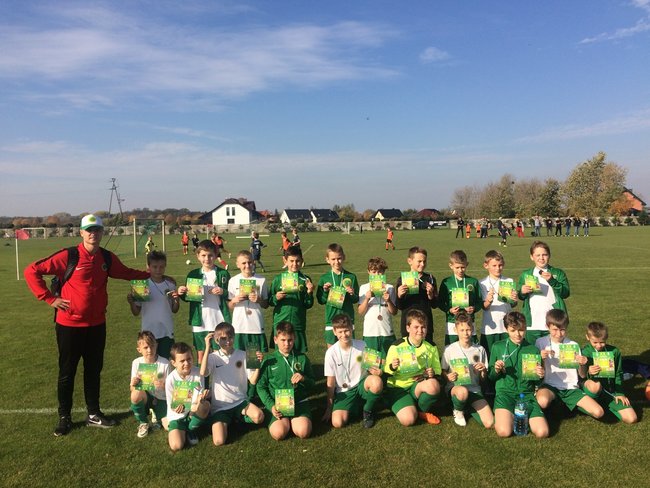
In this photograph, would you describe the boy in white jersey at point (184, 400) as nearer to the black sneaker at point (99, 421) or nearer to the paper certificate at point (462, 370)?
the black sneaker at point (99, 421)

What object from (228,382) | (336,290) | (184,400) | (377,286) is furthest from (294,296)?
(184,400)

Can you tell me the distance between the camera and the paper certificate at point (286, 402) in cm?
503

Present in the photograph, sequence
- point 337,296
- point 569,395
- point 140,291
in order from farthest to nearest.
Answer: point 337,296 < point 140,291 < point 569,395

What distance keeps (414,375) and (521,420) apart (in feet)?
3.84

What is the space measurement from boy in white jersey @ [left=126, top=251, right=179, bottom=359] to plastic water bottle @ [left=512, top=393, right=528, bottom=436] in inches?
160

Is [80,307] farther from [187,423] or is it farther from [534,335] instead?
[534,335]

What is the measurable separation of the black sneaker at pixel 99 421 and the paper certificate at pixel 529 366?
14.8ft

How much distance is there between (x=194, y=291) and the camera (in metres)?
5.99

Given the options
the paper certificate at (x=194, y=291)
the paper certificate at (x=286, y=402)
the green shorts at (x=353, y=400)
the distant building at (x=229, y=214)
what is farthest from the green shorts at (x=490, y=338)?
the distant building at (x=229, y=214)

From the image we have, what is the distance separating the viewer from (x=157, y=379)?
200 inches

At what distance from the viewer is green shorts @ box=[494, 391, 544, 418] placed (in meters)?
5.00

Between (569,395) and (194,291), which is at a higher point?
(194,291)

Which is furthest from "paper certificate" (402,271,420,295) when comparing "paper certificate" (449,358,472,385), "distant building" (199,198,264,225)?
"distant building" (199,198,264,225)

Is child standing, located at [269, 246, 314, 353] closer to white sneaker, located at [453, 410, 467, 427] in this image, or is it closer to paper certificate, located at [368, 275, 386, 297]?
paper certificate, located at [368, 275, 386, 297]
